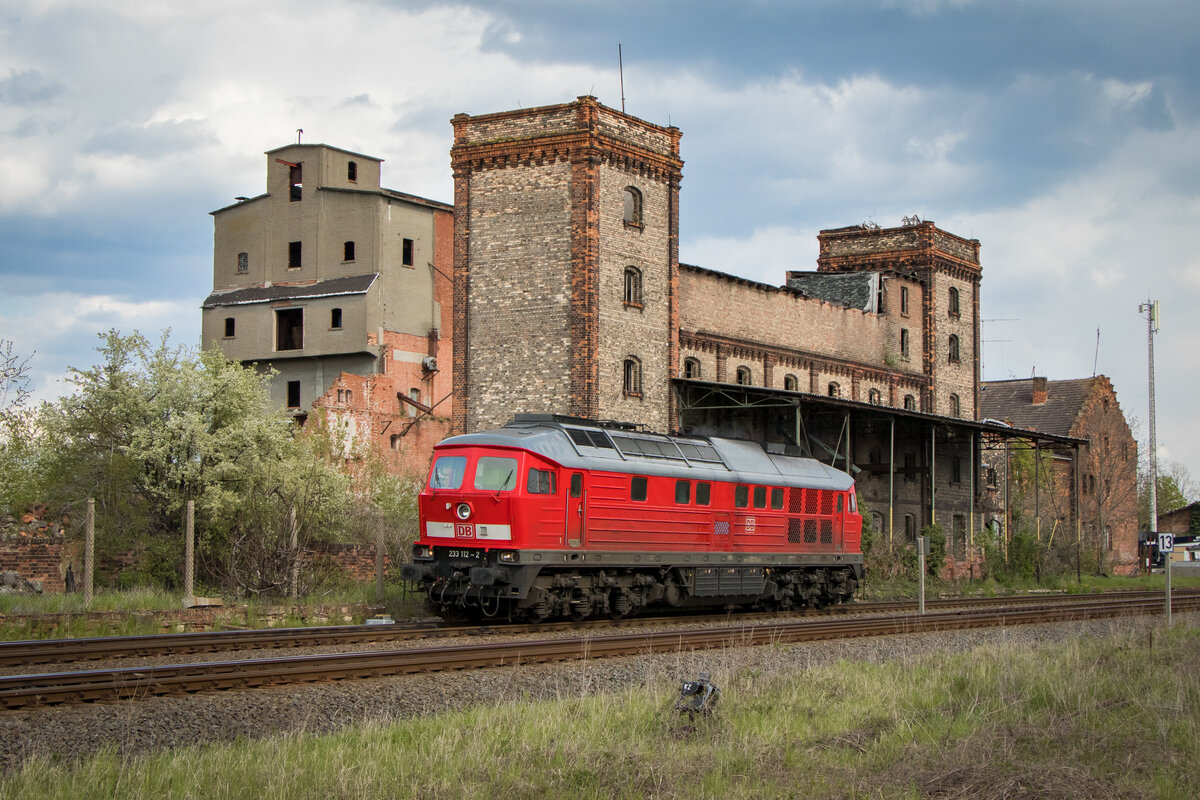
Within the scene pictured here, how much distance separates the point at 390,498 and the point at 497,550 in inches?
596

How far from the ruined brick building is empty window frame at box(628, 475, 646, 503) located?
6.47 m

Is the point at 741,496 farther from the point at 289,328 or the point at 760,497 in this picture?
the point at 289,328

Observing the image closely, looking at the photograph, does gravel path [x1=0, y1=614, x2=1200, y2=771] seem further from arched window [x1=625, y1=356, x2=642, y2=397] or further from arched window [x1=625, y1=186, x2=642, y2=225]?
arched window [x1=625, y1=186, x2=642, y2=225]

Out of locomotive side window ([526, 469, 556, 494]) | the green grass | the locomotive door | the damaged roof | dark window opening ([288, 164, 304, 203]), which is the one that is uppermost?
dark window opening ([288, 164, 304, 203])

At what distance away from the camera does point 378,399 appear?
4647cm

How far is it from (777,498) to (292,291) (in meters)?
31.2

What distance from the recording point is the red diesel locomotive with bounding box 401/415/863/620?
65.4ft

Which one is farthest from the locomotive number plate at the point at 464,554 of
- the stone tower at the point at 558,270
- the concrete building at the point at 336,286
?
the concrete building at the point at 336,286

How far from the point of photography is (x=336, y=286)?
164ft

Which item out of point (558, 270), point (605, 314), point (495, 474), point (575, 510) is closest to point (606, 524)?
point (575, 510)

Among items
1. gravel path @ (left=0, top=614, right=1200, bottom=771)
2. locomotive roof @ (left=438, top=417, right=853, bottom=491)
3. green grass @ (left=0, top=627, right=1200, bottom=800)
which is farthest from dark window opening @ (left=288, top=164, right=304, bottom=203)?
green grass @ (left=0, top=627, right=1200, bottom=800)

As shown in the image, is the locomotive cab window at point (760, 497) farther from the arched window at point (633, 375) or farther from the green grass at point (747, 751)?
the green grass at point (747, 751)

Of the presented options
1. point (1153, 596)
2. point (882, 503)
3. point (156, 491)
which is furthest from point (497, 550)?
point (882, 503)

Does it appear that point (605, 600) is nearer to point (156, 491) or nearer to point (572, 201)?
point (156, 491)
